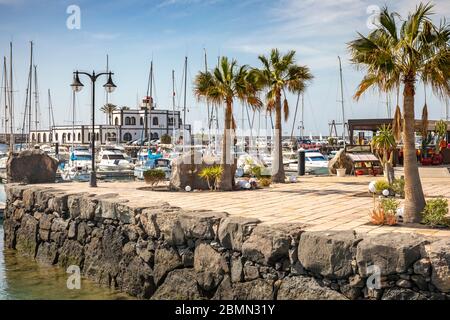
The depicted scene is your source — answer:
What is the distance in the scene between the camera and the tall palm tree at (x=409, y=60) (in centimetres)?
1102

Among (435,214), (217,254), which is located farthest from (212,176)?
(435,214)

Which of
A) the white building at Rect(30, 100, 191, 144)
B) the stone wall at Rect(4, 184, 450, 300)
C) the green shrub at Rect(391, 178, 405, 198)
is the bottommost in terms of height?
the stone wall at Rect(4, 184, 450, 300)

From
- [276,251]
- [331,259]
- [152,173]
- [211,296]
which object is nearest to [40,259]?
[152,173]

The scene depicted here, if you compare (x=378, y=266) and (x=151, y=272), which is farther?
(x=151, y=272)

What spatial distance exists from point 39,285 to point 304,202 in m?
8.34

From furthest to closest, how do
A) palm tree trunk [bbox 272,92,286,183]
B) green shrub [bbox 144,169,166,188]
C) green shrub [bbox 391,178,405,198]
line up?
palm tree trunk [bbox 272,92,286,183]
green shrub [bbox 144,169,166,188]
green shrub [bbox 391,178,405,198]

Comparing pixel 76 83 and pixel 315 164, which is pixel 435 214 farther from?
pixel 315 164

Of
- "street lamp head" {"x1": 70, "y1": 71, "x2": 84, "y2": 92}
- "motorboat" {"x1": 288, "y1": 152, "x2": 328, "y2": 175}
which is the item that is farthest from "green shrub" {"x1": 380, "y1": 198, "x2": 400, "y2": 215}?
"motorboat" {"x1": 288, "y1": 152, "x2": 328, "y2": 175}

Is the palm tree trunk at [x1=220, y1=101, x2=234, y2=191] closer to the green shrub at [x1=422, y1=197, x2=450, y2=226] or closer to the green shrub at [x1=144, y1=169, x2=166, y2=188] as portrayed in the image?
the green shrub at [x1=144, y1=169, x2=166, y2=188]

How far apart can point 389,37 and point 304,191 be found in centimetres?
894

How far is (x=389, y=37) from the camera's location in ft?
37.3

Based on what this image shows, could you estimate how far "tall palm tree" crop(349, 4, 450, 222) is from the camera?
11.0 m

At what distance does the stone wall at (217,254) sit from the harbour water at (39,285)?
0.41 meters
